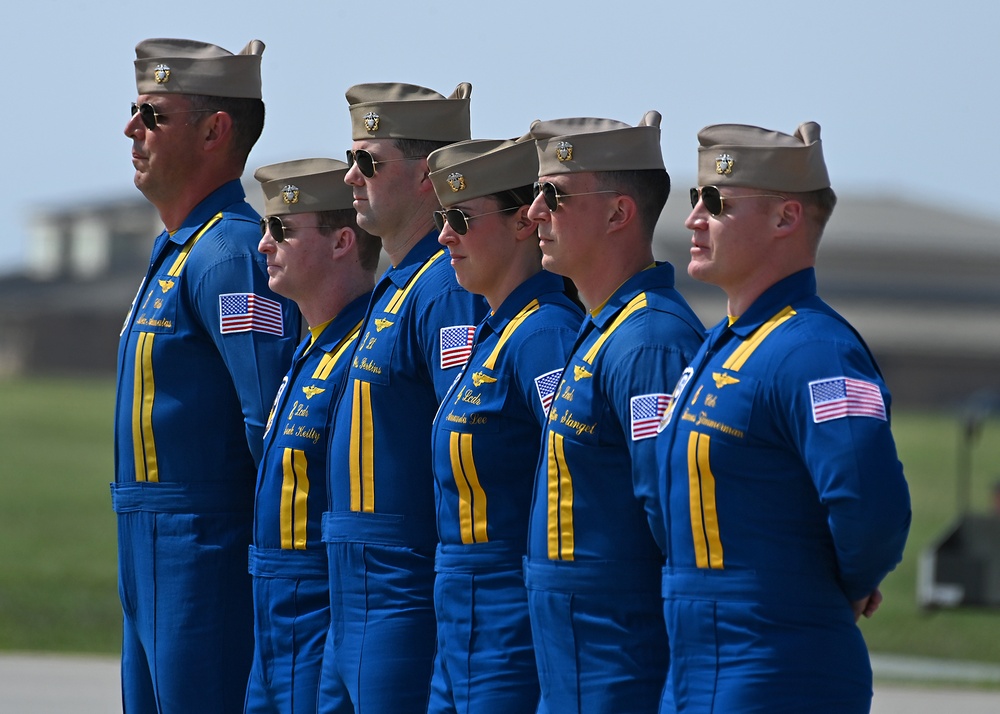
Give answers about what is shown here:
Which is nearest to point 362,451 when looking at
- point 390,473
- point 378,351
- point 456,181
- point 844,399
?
point 390,473

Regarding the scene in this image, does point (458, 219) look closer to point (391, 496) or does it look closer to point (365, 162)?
point (365, 162)

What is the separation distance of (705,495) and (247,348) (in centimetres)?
176

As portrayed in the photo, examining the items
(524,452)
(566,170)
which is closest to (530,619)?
(524,452)

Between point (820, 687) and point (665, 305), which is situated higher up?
point (665, 305)

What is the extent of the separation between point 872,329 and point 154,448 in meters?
61.4

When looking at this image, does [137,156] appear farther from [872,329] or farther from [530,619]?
[872,329]

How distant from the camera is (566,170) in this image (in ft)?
13.5

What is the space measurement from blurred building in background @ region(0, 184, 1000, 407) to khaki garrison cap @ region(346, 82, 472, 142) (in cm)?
5387

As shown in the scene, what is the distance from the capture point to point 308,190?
489 cm

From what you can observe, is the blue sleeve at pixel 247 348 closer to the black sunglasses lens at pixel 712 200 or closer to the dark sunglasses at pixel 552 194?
the dark sunglasses at pixel 552 194

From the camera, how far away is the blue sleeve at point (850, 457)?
3348mm

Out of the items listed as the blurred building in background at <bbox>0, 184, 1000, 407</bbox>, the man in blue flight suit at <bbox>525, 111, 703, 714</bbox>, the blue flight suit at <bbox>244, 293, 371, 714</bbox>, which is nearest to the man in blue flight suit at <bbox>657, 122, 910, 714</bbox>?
the man in blue flight suit at <bbox>525, 111, 703, 714</bbox>

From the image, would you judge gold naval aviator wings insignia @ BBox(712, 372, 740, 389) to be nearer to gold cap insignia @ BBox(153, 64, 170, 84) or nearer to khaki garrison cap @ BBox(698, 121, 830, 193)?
khaki garrison cap @ BBox(698, 121, 830, 193)

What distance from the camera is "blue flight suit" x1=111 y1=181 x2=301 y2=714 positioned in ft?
15.8
